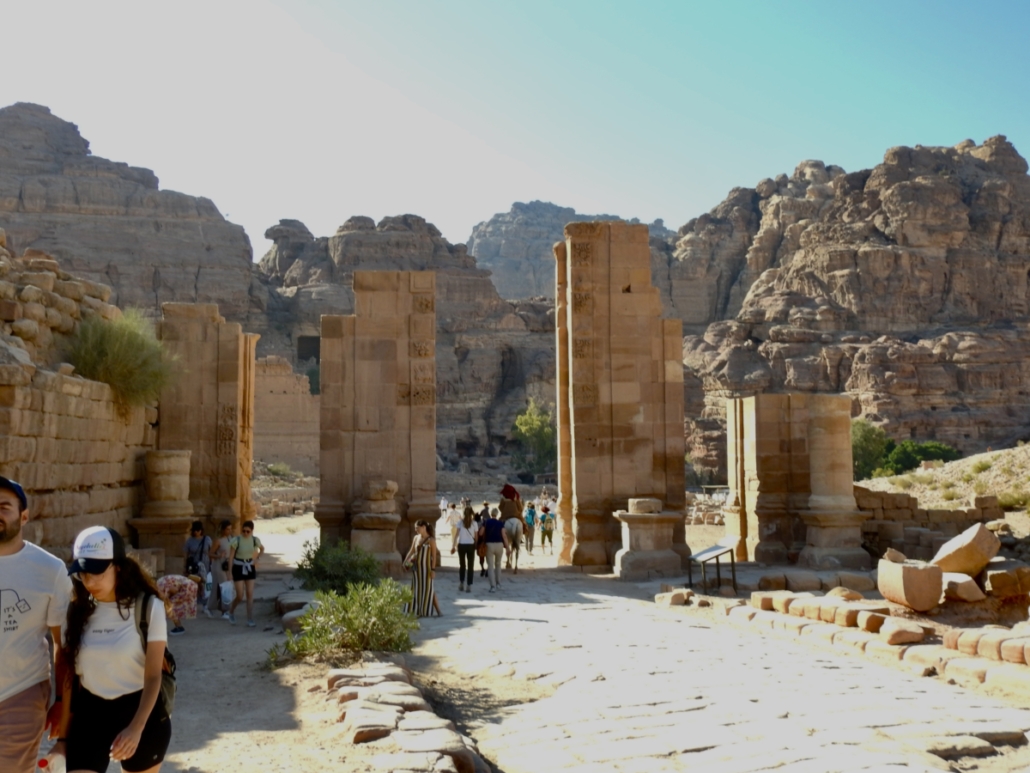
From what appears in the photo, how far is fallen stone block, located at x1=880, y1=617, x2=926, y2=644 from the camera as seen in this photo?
9195 millimetres

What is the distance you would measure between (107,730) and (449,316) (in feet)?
256

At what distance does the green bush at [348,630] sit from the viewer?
25.4 feet

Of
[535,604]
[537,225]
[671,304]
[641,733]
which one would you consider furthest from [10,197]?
[537,225]

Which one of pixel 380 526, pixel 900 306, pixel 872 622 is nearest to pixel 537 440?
pixel 900 306

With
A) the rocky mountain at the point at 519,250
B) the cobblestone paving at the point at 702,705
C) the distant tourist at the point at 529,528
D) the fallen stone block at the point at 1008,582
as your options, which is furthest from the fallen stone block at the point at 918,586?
the rocky mountain at the point at 519,250

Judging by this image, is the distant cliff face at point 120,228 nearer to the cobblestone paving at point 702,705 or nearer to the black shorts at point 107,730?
the cobblestone paving at point 702,705

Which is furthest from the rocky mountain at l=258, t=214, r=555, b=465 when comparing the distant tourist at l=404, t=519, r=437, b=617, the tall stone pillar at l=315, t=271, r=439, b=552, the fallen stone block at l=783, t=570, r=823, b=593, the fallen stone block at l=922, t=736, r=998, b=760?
the fallen stone block at l=922, t=736, r=998, b=760

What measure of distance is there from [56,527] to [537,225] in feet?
616

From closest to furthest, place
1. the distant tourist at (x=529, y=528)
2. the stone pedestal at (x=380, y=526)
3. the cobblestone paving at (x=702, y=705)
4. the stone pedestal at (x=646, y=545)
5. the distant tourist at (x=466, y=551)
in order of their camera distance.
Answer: the cobblestone paving at (x=702, y=705) → the distant tourist at (x=466, y=551) → the stone pedestal at (x=380, y=526) → the stone pedestal at (x=646, y=545) → the distant tourist at (x=529, y=528)

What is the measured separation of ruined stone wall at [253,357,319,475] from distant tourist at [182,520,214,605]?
35.4m

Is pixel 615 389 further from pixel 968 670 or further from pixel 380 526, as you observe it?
pixel 968 670

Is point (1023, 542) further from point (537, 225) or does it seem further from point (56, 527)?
point (537, 225)

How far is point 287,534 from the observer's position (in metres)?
26.2

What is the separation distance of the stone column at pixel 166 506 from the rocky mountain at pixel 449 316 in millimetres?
50866
